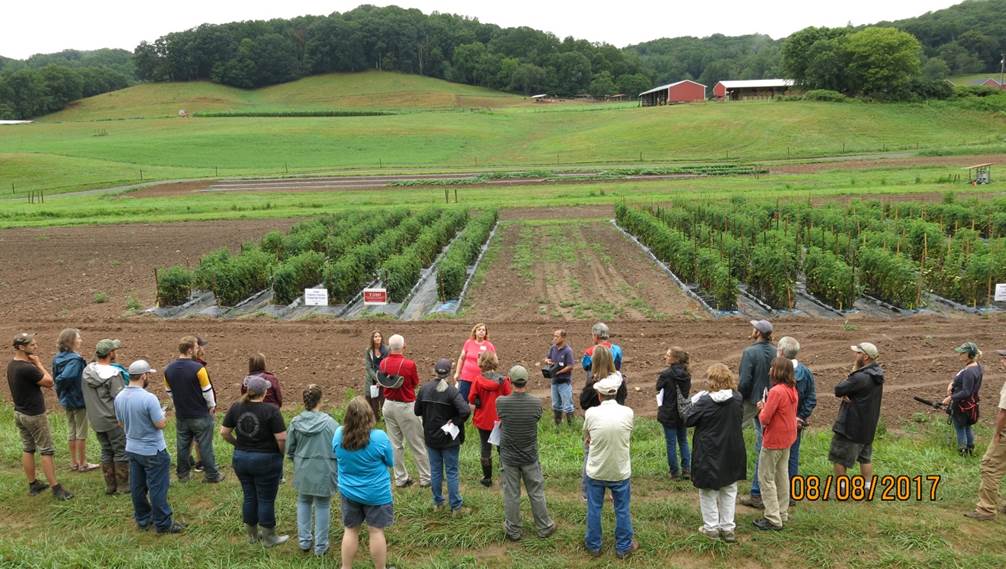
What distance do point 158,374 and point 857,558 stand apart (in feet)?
40.0

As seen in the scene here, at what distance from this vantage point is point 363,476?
5.92 metres

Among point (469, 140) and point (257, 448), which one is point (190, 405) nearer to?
point (257, 448)

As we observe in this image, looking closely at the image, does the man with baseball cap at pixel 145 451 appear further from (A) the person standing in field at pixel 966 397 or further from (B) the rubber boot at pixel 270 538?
(A) the person standing in field at pixel 966 397

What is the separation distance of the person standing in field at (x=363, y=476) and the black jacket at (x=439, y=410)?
3.83 ft

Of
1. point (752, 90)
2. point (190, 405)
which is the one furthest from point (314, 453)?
point (752, 90)

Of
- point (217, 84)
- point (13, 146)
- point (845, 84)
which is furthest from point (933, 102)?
point (217, 84)

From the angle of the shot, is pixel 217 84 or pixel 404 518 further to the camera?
pixel 217 84

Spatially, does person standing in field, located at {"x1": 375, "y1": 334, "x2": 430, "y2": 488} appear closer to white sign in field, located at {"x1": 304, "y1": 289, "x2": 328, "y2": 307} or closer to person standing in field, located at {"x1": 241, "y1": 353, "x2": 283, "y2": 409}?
person standing in field, located at {"x1": 241, "y1": 353, "x2": 283, "y2": 409}

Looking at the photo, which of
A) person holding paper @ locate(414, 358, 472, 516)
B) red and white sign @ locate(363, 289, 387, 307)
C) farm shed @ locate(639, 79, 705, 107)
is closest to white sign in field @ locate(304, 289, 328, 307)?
red and white sign @ locate(363, 289, 387, 307)

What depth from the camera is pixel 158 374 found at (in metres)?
13.3

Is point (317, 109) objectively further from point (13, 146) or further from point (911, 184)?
point (911, 184)

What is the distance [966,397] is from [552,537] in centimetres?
533

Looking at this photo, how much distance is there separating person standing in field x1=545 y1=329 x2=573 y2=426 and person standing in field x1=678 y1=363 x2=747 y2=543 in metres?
3.47
